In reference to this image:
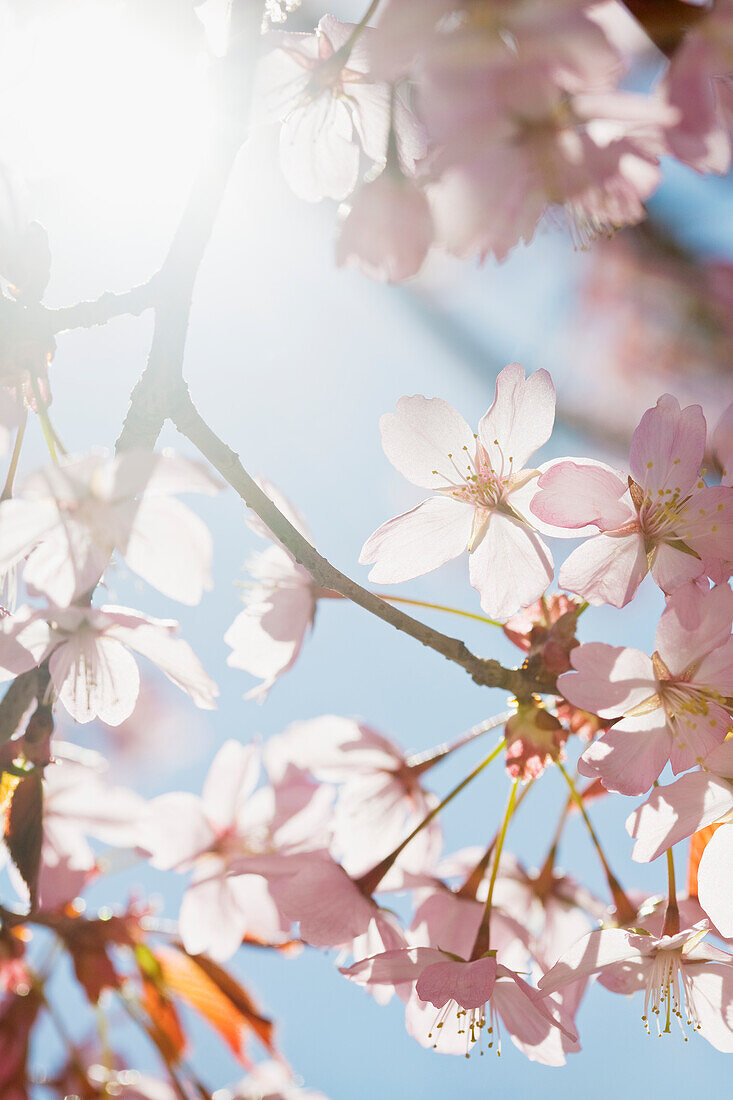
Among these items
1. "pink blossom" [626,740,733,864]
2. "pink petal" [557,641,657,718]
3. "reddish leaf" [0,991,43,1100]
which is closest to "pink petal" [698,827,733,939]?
"pink blossom" [626,740,733,864]

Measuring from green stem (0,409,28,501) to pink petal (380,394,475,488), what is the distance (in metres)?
0.34

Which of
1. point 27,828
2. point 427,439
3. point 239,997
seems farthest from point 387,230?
point 239,997

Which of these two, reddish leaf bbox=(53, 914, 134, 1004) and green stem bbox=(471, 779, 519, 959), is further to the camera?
reddish leaf bbox=(53, 914, 134, 1004)

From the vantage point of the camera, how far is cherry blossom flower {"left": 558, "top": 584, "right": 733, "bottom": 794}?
640mm

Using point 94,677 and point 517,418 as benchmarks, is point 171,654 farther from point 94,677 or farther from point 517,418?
point 517,418

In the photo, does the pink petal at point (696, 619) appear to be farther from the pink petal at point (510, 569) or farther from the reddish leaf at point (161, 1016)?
the reddish leaf at point (161, 1016)

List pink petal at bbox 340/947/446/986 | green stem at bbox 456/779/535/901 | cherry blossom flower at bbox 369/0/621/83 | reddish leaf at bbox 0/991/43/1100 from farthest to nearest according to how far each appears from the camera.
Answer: reddish leaf at bbox 0/991/43/1100, green stem at bbox 456/779/535/901, pink petal at bbox 340/947/446/986, cherry blossom flower at bbox 369/0/621/83

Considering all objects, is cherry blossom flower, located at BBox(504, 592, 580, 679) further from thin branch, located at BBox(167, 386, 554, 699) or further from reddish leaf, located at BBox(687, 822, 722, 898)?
reddish leaf, located at BBox(687, 822, 722, 898)

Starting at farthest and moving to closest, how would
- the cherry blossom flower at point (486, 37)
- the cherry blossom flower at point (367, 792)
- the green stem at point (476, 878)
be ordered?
1. the cherry blossom flower at point (367, 792)
2. the green stem at point (476, 878)
3. the cherry blossom flower at point (486, 37)

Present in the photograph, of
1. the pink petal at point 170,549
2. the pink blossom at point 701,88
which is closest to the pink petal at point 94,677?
the pink petal at point 170,549

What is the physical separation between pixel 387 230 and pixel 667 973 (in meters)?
0.78

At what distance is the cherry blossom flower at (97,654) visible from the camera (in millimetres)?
653

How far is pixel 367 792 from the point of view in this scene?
106cm

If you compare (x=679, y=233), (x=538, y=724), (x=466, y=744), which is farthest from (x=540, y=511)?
(x=679, y=233)
